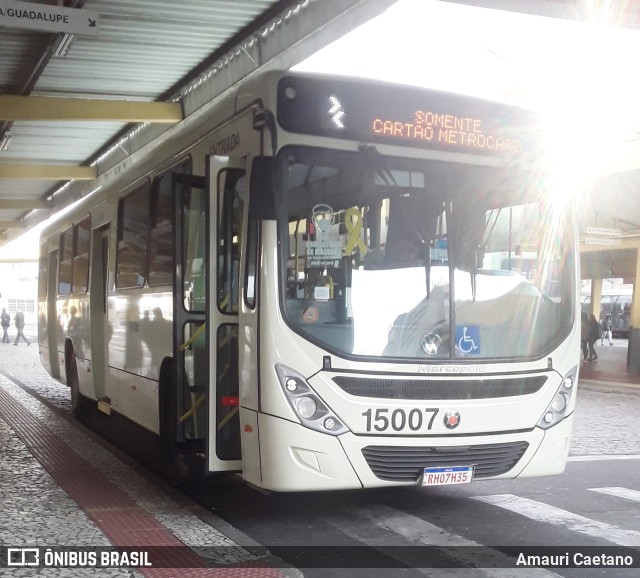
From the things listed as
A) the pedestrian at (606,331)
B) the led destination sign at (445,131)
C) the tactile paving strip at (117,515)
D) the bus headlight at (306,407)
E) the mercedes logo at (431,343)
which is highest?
the led destination sign at (445,131)

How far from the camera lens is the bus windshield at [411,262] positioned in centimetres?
571

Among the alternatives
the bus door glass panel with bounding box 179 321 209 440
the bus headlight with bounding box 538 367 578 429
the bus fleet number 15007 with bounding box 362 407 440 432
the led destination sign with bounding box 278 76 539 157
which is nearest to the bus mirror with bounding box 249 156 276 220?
the led destination sign with bounding box 278 76 539 157

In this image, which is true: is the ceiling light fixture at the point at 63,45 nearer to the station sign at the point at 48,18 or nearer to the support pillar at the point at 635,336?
the station sign at the point at 48,18

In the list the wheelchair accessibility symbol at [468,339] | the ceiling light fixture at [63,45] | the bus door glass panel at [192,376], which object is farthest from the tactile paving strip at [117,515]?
the ceiling light fixture at [63,45]

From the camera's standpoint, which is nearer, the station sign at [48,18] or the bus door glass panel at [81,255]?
the station sign at [48,18]

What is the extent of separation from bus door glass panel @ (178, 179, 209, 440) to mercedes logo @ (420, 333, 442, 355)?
1.97m

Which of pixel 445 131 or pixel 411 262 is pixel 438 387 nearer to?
pixel 411 262

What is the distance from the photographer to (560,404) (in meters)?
6.34

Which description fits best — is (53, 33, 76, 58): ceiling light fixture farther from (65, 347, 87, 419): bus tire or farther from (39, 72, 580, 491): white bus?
(39, 72, 580, 491): white bus

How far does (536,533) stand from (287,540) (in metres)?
1.83

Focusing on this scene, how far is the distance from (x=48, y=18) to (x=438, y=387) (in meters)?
6.52

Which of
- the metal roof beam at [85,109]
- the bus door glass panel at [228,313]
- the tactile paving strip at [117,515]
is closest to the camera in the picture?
the tactile paving strip at [117,515]

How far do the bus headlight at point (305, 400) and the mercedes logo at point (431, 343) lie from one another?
0.86m

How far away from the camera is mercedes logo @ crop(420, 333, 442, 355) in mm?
5879
